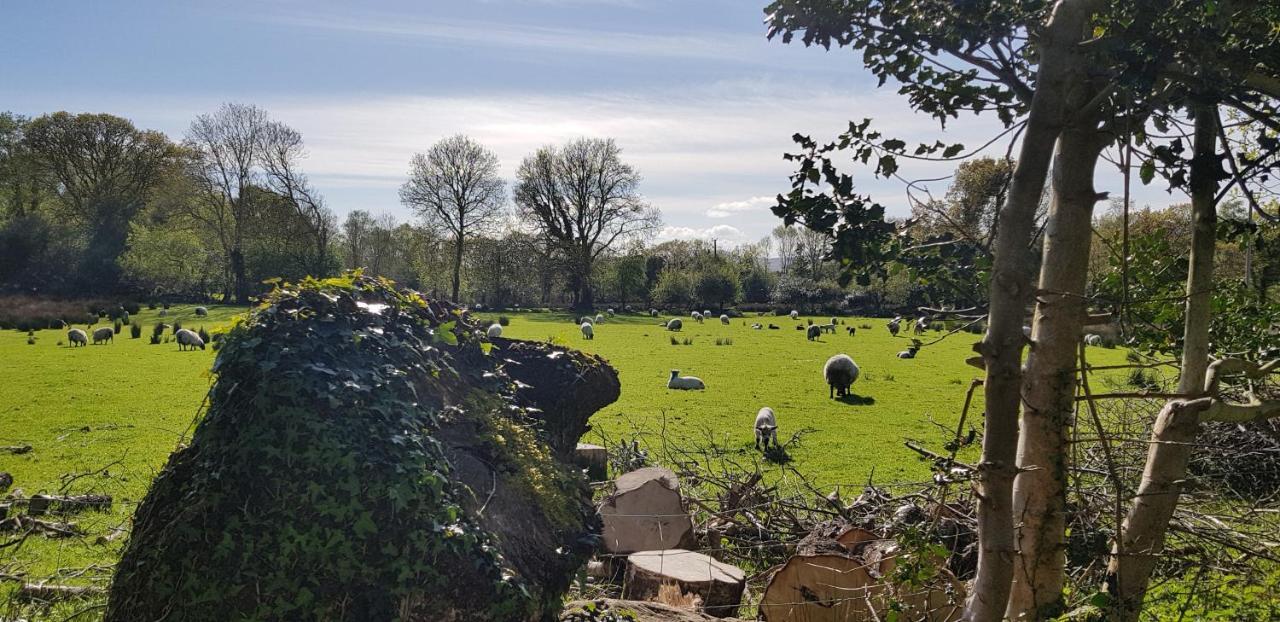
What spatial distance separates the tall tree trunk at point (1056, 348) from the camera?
2775mm

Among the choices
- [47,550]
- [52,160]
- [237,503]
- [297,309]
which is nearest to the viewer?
[237,503]

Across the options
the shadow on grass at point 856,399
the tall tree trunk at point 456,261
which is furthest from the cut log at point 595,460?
the tall tree trunk at point 456,261

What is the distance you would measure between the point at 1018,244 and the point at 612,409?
15.7 meters

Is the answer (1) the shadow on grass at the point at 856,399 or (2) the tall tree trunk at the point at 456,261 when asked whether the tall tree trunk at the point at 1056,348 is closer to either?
(1) the shadow on grass at the point at 856,399

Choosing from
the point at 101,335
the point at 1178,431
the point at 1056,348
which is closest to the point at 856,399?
the point at 1178,431

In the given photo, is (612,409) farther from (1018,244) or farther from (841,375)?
(1018,244)

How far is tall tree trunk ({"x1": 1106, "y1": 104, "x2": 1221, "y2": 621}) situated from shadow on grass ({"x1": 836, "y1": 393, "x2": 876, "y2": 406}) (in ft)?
Answer: 51.4

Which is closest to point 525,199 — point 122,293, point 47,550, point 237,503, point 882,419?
point 122,293

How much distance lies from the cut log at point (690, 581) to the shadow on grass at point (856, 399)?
13.6 meters

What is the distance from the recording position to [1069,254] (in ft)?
9.17

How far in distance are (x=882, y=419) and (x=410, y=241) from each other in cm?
6502

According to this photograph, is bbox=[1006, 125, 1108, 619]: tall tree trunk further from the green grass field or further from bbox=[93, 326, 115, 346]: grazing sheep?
bbox=[93, 326, 115, 346]: grazing sheep

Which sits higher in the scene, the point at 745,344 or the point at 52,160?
the point at 52,160

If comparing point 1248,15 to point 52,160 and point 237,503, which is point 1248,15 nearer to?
point 237,503
